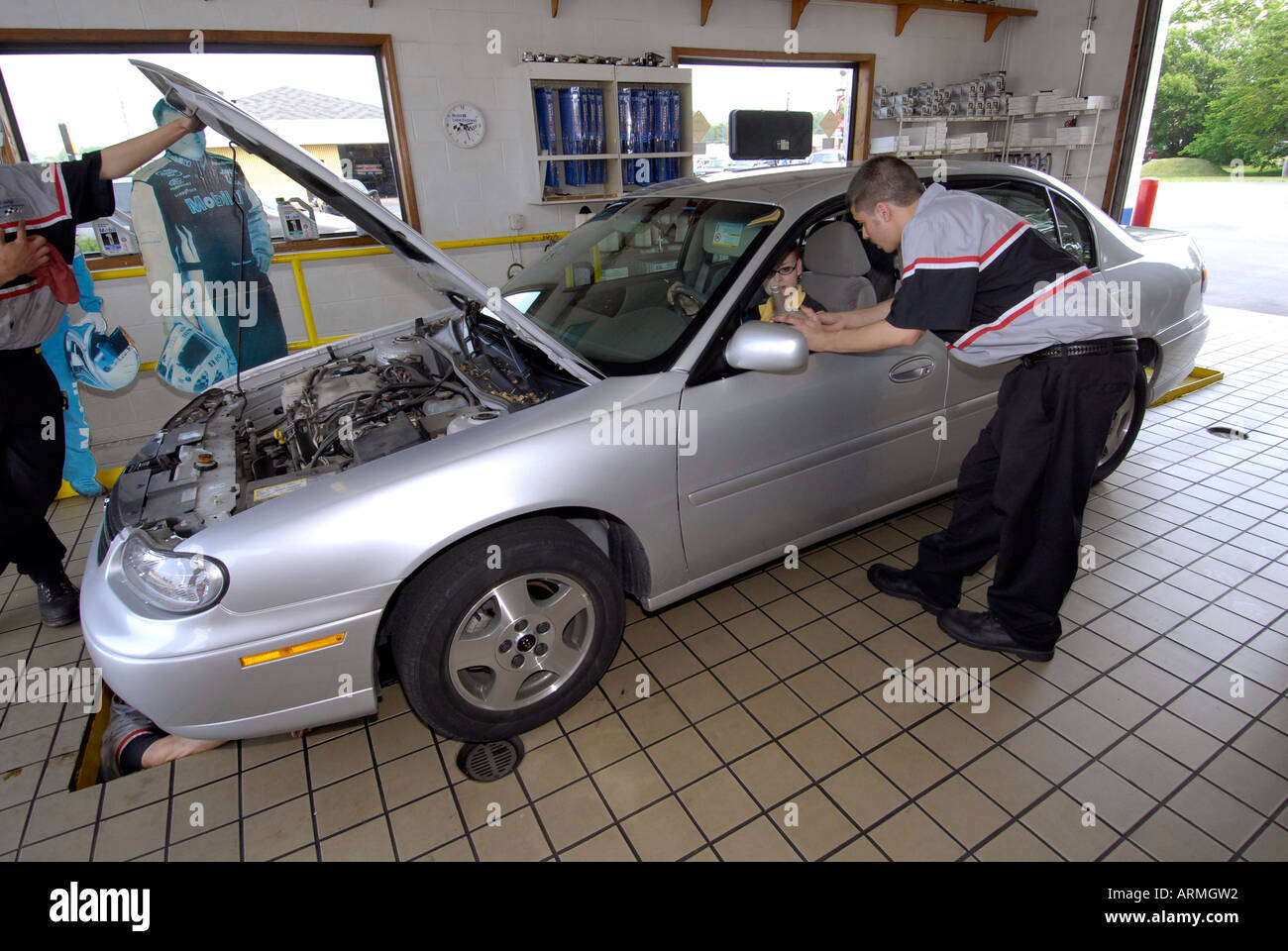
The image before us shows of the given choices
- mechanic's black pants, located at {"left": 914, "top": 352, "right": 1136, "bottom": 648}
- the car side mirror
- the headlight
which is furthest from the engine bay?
mechanic's black pants, located at {"left": 914, "top": 352, "right": 1136, "bottom": 648}

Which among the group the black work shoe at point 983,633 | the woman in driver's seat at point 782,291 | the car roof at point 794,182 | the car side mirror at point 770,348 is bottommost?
the black work shoe at point 983,633

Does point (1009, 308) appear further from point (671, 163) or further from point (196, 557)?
point (671, 163)

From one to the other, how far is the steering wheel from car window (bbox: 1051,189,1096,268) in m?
1.84

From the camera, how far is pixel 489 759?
84.4 inches

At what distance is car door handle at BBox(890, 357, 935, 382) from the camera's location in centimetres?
256

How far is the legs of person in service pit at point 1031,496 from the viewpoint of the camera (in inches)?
84.9

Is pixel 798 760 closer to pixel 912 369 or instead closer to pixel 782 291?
pixel 912 369

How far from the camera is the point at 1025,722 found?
220 centimetres

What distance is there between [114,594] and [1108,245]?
13.4 ft

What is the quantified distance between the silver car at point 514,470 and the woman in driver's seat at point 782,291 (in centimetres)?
8

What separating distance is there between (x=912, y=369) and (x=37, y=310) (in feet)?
11.2

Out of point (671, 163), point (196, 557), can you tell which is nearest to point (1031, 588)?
point (196, 557)

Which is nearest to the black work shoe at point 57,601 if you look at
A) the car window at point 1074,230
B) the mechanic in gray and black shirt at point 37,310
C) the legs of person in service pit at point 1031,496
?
the mechanic in gray and black shirt at point 37,310

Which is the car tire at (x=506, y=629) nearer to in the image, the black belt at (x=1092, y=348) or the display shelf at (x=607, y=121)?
the black belt at (x=1092, y=348)
